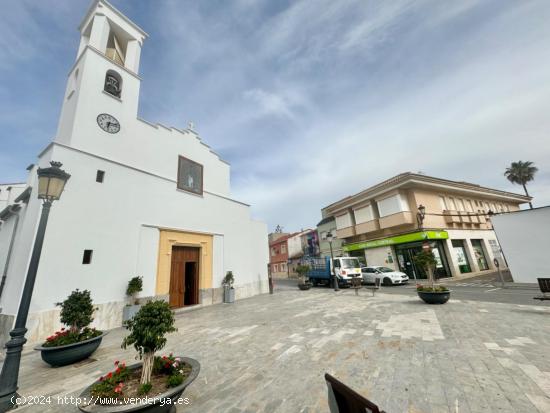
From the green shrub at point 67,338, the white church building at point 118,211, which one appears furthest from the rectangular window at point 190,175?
the green shrub at point 67,338

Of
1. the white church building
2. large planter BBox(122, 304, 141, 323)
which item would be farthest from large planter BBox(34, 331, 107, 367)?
large planter BBox(122, 304, 141, 323)

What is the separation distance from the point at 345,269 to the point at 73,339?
51.7ft

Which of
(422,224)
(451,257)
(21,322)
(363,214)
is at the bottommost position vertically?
(21,322)

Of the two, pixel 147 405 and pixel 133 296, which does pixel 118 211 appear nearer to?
pixel 133 296

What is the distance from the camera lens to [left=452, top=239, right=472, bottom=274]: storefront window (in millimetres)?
19723

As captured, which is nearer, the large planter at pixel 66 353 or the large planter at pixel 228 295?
the large planter at pixel 66 353

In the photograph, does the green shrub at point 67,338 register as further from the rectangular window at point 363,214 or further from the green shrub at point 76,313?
the rectangular window at point 363,214

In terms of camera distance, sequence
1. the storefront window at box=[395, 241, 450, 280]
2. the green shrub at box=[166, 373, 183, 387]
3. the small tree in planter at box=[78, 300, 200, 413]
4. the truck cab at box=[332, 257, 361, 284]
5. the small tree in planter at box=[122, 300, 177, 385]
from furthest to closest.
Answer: the storefront window at box=[395, 241, 450, 280], the truck cab at box=[332, 257, 361, 284], the small tree in planter at box=[122, 300, 177, 385], the green shrub at box=[166, 373, 183, 387], the small tree in planter at box=[78, 300, 200, 413]

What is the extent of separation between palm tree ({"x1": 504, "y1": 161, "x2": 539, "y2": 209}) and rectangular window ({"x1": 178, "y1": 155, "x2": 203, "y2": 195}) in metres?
44.8

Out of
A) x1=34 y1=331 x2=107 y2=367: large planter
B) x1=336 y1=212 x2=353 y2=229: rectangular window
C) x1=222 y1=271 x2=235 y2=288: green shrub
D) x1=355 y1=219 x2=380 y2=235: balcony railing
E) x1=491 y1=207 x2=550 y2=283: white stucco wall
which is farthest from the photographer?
x1=336 y1=212 x2=353 y2=229: rectangular window

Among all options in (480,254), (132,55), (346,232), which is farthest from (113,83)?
(480,254)

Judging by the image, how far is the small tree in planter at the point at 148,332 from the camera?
2900 millimetres

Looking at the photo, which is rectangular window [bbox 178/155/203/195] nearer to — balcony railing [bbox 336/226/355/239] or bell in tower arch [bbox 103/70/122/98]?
bell in tower arch [bbox 103/70/122/98]

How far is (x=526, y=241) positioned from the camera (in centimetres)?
1422
